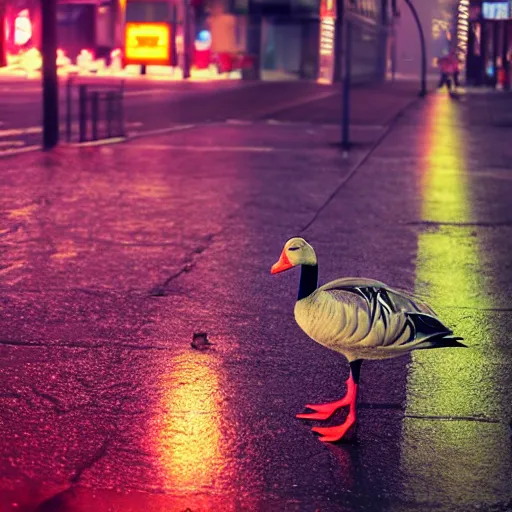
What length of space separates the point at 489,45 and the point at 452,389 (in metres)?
62.1

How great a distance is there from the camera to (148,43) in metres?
77.9

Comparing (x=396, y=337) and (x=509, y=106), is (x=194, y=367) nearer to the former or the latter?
(x=396, y=337)

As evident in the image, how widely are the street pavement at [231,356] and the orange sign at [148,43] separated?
63104 millimetres

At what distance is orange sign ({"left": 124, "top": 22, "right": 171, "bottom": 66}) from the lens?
76.4 meters

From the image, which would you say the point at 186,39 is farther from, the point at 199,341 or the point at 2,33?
the point at 199,341

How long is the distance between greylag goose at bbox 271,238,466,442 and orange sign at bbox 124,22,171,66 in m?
71.5

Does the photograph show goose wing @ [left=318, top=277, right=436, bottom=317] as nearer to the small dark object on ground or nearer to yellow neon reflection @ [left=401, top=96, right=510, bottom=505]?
yellow neon reflection @ [left=401, top=96, right=510, bottom=505]

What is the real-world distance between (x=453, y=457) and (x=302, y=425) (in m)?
0.73

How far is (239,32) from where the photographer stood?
8031cm

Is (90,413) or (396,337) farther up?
(396,337)

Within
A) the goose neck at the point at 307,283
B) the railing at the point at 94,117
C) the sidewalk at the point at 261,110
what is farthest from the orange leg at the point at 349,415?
the sidewalk at the point at 261,110

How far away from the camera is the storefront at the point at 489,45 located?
202 feet

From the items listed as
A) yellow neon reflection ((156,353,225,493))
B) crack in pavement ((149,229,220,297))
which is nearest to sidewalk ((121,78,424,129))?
crack in pavement ((149,229,220,297))

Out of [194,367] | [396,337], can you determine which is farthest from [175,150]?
[396,337]
